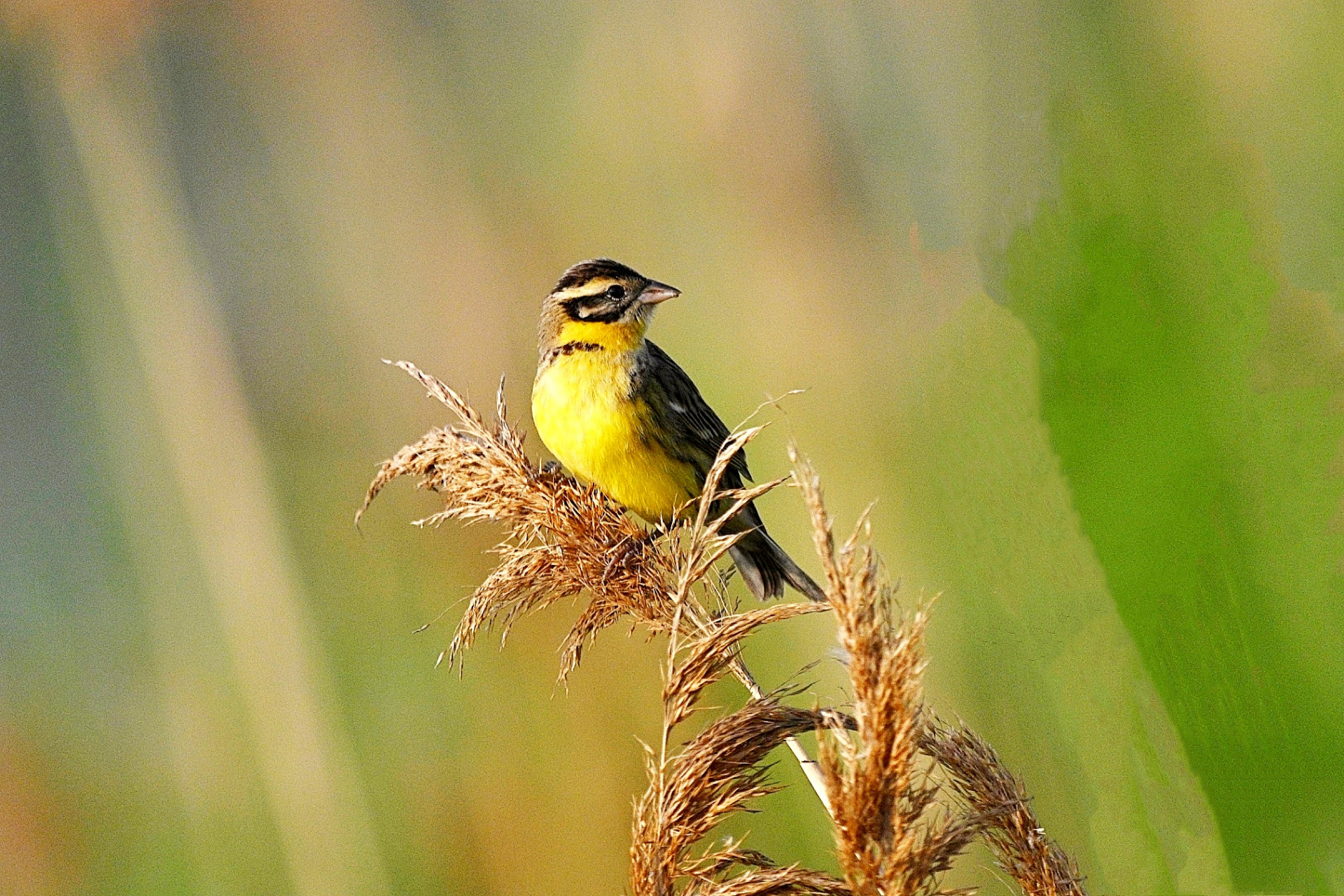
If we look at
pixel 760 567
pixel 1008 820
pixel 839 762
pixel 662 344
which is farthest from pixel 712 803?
pixel 662 344

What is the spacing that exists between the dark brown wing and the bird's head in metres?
0.09

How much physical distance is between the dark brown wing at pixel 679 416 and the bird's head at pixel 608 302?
0.09m

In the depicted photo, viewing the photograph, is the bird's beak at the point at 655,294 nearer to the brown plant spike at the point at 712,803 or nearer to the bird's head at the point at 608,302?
the bird's head at the point at 608,302

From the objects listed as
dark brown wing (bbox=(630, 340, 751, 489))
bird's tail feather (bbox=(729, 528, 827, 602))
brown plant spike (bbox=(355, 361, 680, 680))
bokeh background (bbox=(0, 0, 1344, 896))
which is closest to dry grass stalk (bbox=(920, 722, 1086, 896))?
bokeh background (bbox=(0, 0, 1344, 896))

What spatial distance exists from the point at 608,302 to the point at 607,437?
0.46 metres

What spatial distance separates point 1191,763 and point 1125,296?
103 cm

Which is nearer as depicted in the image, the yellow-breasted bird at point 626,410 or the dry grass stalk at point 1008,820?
the dry grass stalk at point 1008,820

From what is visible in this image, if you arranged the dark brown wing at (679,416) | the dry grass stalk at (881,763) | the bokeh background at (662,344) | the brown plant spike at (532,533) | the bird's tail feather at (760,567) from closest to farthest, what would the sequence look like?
the dry grass stalk at (881,763) → the brown plant spike at (532,533) → the bokeh background at (662,344) → the bird's tail feather at (760,567) → the dark brown wing at (679,416)

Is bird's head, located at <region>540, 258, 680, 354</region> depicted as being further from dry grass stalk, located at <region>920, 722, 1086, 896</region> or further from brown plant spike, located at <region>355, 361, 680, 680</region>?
dry grass stalk, located at <region>920, 722, 1086, 896</region>

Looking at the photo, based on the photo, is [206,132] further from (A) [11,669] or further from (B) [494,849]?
(B) [494,849]

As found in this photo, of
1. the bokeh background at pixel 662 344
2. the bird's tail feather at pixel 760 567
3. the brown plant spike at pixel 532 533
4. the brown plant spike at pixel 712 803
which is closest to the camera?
the brown plant spike at pixel 712 803

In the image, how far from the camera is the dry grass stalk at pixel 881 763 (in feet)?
5.05

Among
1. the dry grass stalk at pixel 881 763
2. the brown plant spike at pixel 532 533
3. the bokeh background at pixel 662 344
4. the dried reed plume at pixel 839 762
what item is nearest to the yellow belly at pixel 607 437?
the bokeh background at pixel 662 344

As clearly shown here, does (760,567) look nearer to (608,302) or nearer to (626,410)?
(626,410)
